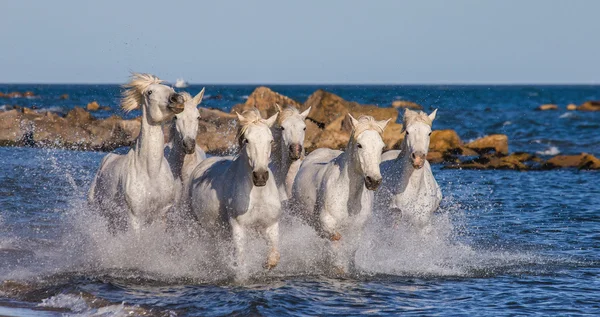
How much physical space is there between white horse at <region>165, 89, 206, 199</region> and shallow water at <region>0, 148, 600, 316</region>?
983 mm

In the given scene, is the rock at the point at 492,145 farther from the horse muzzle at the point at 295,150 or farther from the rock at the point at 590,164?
the horse muzzle at the point at 295,150

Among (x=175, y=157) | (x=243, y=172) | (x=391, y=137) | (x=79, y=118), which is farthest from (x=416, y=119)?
(x=79, y=118)

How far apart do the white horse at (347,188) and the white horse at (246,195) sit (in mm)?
753

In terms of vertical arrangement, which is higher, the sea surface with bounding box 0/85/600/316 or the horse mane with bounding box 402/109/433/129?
the horse mane with bounding box 402/109/433/129

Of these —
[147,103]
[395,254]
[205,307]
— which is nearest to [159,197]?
[147,103]

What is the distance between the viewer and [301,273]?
10047mm

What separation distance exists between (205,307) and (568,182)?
14.0 m

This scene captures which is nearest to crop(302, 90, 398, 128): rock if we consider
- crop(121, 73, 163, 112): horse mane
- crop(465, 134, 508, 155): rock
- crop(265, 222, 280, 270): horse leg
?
crop(465, 134, 508, 155): rock

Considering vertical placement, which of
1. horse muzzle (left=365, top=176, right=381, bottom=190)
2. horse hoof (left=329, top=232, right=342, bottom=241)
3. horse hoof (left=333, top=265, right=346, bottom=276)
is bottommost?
horse hoof (left=333, top=265, right=346, bottom=276)

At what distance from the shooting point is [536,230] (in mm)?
14180

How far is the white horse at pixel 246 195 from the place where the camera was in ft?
28.6

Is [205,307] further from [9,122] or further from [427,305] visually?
[9,122]

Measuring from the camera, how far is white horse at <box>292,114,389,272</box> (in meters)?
9.11

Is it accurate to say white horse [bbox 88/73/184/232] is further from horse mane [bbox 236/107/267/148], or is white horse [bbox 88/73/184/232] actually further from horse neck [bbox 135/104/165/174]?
horse mane [bbox 236/107/267/148]
